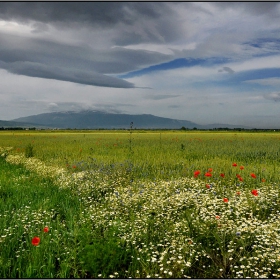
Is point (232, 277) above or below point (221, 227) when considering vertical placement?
below

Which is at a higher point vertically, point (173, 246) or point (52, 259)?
point (173, 246)

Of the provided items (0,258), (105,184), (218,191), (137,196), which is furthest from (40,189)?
(218,191)

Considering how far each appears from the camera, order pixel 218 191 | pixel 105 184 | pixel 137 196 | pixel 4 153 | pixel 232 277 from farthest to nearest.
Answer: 1. pixel 4 153
2. pixel 105 184
3. pixel 218 191
4. pixel 137 196
5. pixel 232 277

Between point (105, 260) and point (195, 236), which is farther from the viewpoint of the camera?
point (195, 236)

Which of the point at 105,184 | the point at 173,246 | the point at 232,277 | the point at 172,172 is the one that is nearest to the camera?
the point at 232,277

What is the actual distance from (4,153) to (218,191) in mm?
19893

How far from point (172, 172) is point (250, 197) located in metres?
4.63

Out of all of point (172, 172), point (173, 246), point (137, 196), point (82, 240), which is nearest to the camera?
point (173, 246)

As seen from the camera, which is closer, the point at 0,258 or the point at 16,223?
the point at 0,258

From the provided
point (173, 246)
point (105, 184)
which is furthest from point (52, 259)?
point (105, 184)

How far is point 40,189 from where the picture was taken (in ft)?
31.5

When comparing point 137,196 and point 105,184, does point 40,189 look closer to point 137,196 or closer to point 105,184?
point 105,184

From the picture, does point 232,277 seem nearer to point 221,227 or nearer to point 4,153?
point 221,227

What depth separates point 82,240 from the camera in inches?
198
